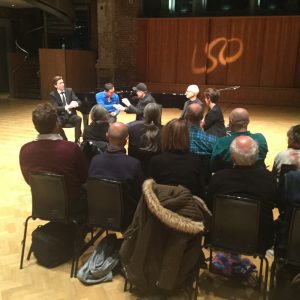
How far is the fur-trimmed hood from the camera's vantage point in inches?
86.7

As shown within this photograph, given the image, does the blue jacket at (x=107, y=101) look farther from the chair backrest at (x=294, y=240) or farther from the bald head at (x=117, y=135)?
the chair backrest at (x=294, y=240)

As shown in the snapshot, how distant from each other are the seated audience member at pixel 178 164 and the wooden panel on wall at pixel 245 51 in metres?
10.2

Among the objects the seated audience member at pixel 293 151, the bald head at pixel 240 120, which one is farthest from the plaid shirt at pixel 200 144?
the seated audience member at pixel 293 151

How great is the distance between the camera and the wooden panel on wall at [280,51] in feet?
38.2

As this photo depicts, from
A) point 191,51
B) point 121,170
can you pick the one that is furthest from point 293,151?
point 191,51

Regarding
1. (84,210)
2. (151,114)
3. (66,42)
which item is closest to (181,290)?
(84,210)

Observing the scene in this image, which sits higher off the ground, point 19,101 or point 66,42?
point 66,42

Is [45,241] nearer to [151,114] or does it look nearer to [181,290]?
[181,290]

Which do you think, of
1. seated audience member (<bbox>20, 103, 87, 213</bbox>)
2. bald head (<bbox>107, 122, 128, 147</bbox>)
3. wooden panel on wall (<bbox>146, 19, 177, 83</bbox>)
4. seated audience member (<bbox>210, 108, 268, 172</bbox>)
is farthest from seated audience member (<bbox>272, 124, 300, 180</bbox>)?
wooden panel on wall (<bbox>146, 19, 177, 83</bbox>)

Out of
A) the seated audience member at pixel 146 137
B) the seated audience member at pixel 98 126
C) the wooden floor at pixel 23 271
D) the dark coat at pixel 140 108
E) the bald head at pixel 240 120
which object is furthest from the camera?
the dark coat at pixel 140 108

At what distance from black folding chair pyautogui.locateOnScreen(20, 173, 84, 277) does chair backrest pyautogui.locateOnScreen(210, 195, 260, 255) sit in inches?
43.4

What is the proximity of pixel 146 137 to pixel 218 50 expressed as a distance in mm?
9742

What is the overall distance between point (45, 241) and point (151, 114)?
1597 mm

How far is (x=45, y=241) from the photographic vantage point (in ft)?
9.81
